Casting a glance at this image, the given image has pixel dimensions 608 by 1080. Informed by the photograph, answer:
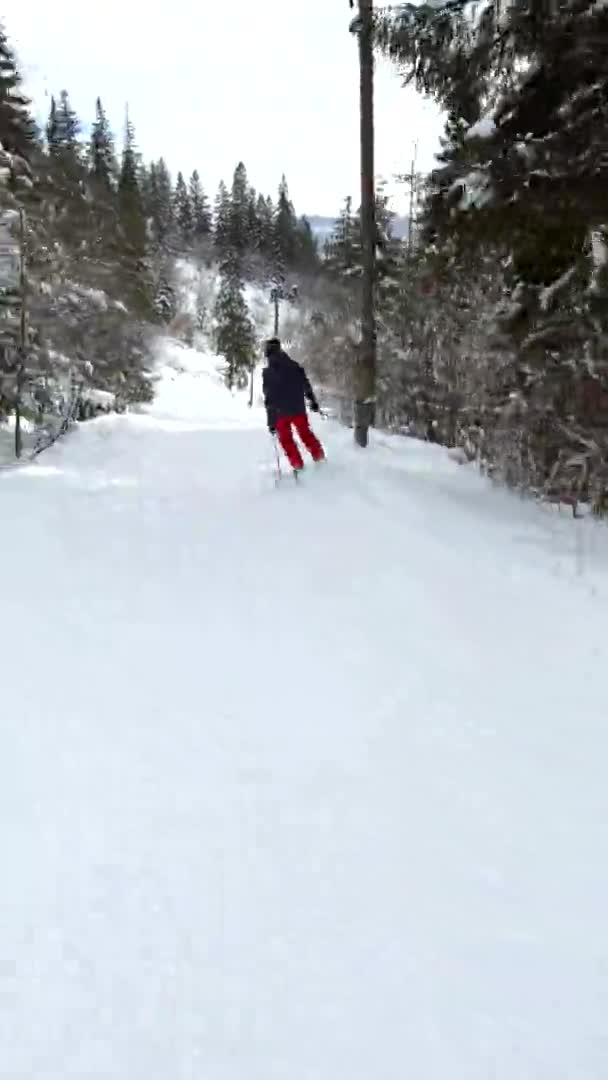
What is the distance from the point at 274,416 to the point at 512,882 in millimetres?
8272

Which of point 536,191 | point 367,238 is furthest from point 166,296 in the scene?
point 536,191

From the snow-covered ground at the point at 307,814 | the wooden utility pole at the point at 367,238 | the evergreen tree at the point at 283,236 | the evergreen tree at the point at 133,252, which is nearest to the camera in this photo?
the snow-covered ground at the point at 307,814

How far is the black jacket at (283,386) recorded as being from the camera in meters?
10.5

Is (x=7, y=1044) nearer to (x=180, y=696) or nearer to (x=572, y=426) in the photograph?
(x=180, y=696)

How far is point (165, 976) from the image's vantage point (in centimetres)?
255

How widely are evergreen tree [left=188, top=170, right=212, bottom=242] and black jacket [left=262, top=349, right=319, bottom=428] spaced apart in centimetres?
10930

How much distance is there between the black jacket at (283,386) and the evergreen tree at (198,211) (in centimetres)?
10930

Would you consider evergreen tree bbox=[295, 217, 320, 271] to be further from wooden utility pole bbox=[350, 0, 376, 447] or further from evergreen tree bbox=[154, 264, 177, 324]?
wooden utility pole bbox=[350, 0, 376, 447]

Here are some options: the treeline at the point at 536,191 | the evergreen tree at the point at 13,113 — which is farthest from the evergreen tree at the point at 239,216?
the treeline at the point at 536,191

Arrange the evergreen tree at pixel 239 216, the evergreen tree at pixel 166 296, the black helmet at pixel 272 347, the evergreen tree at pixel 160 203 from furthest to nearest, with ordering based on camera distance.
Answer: the evergreen tree at pixel 239 216 < the evergreen tree at pixel 160 203 < the evergreen tree at pixel 166 296 < the black helmet at pixel 272 347

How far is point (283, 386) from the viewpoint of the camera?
10.5 m

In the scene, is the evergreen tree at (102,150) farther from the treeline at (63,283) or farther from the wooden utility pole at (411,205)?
the wooden utility pole at (411,205)

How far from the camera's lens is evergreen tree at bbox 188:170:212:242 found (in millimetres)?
114056

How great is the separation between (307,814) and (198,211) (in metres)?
125
